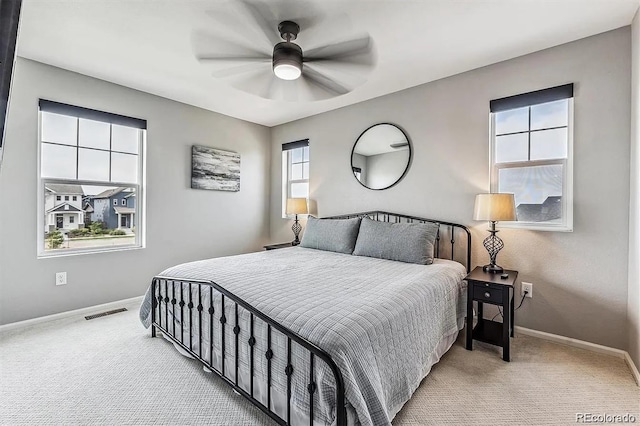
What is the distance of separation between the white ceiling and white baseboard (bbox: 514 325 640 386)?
98.9 inches

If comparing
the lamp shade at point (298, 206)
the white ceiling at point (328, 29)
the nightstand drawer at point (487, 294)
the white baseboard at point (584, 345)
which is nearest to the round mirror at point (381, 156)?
the white ceiling at point (328, 29)

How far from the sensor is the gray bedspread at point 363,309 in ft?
4.44

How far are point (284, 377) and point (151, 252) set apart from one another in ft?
9.70

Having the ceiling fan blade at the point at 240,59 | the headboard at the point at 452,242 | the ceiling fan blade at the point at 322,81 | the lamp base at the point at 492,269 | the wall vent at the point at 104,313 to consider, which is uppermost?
the ceiling fan blade at the point at 240,59

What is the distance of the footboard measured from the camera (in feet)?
4.43

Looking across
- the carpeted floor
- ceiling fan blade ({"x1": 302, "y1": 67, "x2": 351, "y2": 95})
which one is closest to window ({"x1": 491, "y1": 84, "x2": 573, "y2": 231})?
the carpeted floor

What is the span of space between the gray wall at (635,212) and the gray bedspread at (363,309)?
1.10 m

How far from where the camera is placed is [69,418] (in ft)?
5.47

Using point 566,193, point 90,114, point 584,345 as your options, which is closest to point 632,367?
point 584,345

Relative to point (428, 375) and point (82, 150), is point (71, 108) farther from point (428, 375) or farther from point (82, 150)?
point (428, 375)

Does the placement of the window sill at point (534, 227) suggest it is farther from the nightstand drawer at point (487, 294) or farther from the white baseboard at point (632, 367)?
the white baseboard at point (632, 367)

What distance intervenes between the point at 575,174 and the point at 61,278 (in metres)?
4.93

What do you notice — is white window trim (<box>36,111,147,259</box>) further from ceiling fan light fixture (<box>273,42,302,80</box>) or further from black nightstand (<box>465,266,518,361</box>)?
black nightstand (<box>465,266,518,361</box>)

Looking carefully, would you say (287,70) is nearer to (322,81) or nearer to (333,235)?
(322,81)
